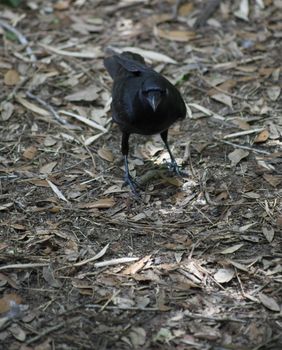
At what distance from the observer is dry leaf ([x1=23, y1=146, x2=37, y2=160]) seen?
5.08 meters

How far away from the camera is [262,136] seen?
17.0ft

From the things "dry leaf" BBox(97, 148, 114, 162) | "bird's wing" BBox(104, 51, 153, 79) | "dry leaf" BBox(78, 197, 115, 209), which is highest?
"bird's wing" BBox(104, 51, 153, 79)

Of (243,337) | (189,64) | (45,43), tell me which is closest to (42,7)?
(45,43)

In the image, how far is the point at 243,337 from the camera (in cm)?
338

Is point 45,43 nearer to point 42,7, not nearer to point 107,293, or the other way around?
point 42,7

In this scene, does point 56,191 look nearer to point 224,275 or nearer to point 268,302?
point 224,275

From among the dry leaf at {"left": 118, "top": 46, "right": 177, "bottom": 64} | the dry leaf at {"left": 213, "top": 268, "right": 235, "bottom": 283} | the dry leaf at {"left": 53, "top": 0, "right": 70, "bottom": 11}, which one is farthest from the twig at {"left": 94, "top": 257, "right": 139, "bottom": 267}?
the dry leaf at {"left": 53, "top": 0, "right": 70, "bottom": 11}

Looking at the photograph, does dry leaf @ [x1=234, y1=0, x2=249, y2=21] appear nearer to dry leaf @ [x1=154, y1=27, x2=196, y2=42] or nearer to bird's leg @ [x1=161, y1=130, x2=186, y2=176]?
dry leaf @ [x1=154, y1=27, x2=196, y2=42]

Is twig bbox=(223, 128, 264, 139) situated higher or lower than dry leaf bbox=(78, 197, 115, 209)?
lower

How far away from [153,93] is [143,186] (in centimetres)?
76

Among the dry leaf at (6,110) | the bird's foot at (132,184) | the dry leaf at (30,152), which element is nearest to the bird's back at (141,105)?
the bird's foot at (132,184)

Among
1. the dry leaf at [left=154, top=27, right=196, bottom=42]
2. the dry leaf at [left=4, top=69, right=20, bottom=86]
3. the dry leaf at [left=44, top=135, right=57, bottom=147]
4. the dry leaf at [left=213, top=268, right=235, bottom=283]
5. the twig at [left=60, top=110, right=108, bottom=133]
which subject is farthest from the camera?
the dry leaf at [left=154, top=27, right=196, bottom=42]

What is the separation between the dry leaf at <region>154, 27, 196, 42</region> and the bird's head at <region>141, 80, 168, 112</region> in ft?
7.19

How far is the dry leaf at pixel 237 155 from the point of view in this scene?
4.91 m
